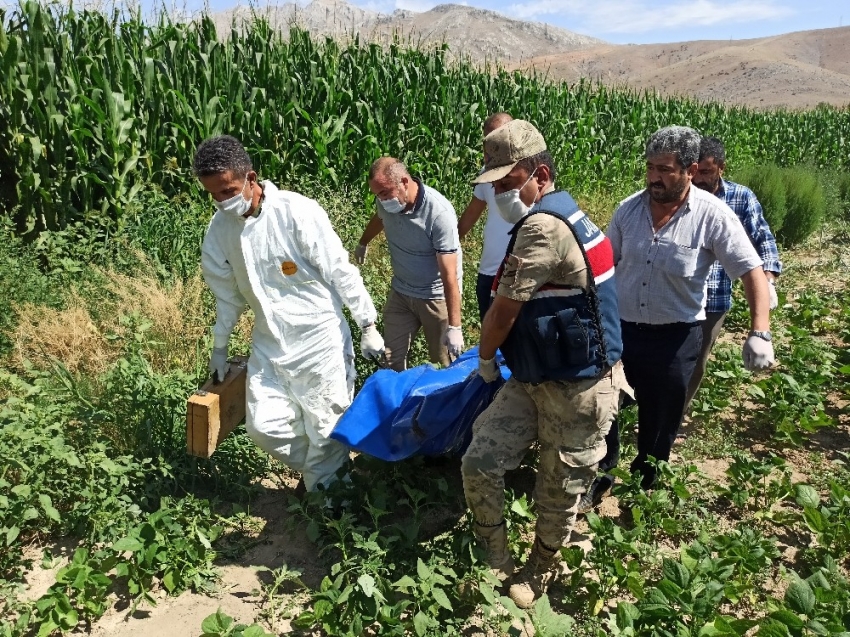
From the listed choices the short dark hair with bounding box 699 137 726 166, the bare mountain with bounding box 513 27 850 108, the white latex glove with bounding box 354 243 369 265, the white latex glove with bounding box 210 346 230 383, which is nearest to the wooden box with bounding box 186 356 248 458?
the white latex glove with bounding box 210 346 230 383

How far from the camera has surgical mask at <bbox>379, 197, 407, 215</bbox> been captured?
Result: 414 centimetres

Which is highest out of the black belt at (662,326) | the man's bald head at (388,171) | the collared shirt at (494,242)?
the man's bald head at (388,171)

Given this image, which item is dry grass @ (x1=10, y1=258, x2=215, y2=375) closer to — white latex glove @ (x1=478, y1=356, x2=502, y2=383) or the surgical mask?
the surgical mask

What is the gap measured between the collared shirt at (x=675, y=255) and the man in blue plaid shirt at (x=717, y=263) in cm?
57

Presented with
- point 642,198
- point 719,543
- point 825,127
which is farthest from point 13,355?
point 825,127

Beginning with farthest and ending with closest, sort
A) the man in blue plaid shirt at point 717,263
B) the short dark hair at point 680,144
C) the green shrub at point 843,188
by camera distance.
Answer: the green shrub at point 843,188 → the man in blue plaid shirt at point 717,263 → the short dark hair at point 680,144

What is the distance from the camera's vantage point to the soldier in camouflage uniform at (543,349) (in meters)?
2.63

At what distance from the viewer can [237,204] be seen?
3223mm

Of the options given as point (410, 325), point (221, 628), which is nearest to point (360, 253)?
point (410, 325)

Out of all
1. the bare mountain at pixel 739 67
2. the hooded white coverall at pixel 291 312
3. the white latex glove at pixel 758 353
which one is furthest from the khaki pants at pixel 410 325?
the bare mountain at pixel 739 67

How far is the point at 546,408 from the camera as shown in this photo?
2.89m

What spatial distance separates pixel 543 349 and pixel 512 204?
0.60 metres

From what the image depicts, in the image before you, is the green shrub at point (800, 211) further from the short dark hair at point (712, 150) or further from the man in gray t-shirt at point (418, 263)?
the man in gray t-shirt at point (418, 263)

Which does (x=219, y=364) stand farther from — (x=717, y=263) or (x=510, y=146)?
(x=717, y=263)
